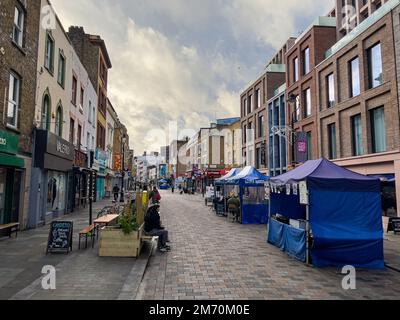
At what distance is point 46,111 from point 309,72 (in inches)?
758

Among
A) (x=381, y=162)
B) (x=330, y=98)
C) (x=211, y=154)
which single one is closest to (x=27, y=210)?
(x=381, y=162)

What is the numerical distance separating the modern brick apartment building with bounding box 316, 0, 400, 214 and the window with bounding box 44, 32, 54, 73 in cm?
1696

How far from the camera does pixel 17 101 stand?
12.0 metres

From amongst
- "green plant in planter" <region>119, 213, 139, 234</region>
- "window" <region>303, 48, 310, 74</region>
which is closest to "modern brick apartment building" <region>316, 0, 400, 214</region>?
"window" <region>303, 48, 310, 74</region>

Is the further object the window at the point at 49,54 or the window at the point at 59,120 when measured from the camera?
the window at the point at 59,120

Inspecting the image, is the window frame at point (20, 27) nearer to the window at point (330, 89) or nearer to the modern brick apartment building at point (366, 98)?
the modern brick apartment building at point (366, 98)

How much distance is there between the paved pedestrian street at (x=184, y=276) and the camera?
5863 mm

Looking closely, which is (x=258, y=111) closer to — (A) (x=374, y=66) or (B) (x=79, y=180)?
(A) (x=374, y=66)

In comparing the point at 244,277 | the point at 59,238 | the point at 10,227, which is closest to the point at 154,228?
the point at 59,238

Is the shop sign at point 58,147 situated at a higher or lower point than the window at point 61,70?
lower

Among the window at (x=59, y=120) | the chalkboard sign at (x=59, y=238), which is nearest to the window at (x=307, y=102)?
the window at (x=59, y=120)

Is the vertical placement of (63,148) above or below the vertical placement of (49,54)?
below
